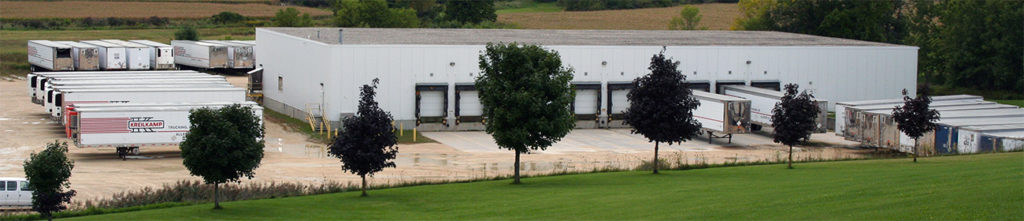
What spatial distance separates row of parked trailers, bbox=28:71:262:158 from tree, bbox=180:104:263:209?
16181 mm

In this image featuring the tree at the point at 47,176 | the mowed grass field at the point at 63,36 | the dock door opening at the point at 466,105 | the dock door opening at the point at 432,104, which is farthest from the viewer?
the mowed grass field at the point at 63,36

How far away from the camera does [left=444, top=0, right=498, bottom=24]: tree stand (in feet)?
400

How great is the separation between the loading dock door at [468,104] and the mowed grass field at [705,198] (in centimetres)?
2052

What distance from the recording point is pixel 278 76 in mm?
65500

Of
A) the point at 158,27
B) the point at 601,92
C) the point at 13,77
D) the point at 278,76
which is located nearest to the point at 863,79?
the point at 601,92

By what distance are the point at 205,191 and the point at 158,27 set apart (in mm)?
90565

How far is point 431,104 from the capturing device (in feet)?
191

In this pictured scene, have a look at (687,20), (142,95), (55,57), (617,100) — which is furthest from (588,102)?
Result: (687,20)

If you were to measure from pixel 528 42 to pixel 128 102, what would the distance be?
2115 cm

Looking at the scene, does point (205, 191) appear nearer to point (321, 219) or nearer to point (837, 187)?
point (321, 219)

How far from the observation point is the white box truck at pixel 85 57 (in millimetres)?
82188

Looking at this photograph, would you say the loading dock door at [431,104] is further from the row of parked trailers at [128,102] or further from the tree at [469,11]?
the tree at [469,11]

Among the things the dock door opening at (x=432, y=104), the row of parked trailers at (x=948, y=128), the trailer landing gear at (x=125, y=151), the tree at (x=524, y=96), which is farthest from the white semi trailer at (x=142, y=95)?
the row of parked trailers at (x=948, y=128)

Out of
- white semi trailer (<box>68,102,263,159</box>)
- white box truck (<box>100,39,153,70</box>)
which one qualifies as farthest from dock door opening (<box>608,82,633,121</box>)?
white box truck (<box>100,39,153,70</box>)
